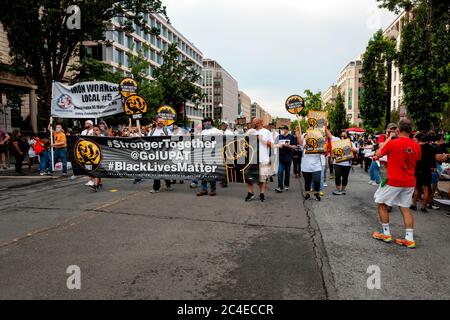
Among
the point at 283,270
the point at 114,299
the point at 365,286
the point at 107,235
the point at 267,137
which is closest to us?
the point at 114,299

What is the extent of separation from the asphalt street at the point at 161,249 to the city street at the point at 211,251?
0.04 feet

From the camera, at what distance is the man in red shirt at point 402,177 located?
5043 millimetres

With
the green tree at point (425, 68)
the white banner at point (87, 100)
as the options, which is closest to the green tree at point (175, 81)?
the white banner at point (87, 100)

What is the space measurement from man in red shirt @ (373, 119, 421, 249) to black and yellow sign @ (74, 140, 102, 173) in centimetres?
730

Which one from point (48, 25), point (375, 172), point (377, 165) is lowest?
point (375, 172)

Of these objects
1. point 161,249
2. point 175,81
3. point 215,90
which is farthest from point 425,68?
point 215,90

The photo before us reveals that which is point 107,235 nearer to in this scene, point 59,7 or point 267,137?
point 267,137

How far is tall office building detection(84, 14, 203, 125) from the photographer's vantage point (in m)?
47.6

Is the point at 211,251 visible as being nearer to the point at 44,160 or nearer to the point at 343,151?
the point at 343,151

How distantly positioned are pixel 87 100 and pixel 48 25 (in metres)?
7.16

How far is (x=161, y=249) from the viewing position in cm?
473
